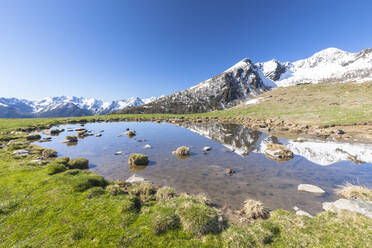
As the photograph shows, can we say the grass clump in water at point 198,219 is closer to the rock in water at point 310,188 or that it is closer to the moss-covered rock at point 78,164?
the rock in water at point 310,188

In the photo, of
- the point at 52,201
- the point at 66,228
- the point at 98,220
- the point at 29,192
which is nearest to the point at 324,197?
the point at 98,220

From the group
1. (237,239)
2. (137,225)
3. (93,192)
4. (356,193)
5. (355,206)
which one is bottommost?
(356,193)

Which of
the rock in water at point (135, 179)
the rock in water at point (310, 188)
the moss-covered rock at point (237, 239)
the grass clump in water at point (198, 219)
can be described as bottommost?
the rock in water at point (310, 188)

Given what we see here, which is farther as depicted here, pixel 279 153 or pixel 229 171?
pixel 279 153

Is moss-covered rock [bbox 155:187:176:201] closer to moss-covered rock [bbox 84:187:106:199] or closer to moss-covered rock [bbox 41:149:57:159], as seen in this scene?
moss-covered rock [bbox 84:187:106:199]

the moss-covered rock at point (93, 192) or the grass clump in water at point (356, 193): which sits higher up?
the moss-covered rock at point (93, 192)

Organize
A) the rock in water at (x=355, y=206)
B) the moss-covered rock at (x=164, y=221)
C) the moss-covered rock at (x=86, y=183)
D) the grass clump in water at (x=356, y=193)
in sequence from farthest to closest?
the grass clump in water at (x=356, y=193) < the moss-covered rock at (x=86, y=183) < the rock in water at (x=355, y=206) < the moss-covered rock at (x=164, y=221)

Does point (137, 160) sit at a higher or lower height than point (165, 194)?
higher

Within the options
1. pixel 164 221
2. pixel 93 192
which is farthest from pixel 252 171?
pixel 93 192

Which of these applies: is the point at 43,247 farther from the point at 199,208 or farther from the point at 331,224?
the point at 331,224

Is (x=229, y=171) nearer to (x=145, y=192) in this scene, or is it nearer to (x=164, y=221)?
(x=145, y=192)

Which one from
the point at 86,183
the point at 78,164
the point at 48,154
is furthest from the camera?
the point at 48,154

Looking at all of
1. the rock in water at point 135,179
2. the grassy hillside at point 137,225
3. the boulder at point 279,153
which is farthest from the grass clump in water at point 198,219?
the boulder at point 279,153

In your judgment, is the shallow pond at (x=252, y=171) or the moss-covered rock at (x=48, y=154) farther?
the moss-covered rock at (x=48, y=154)
